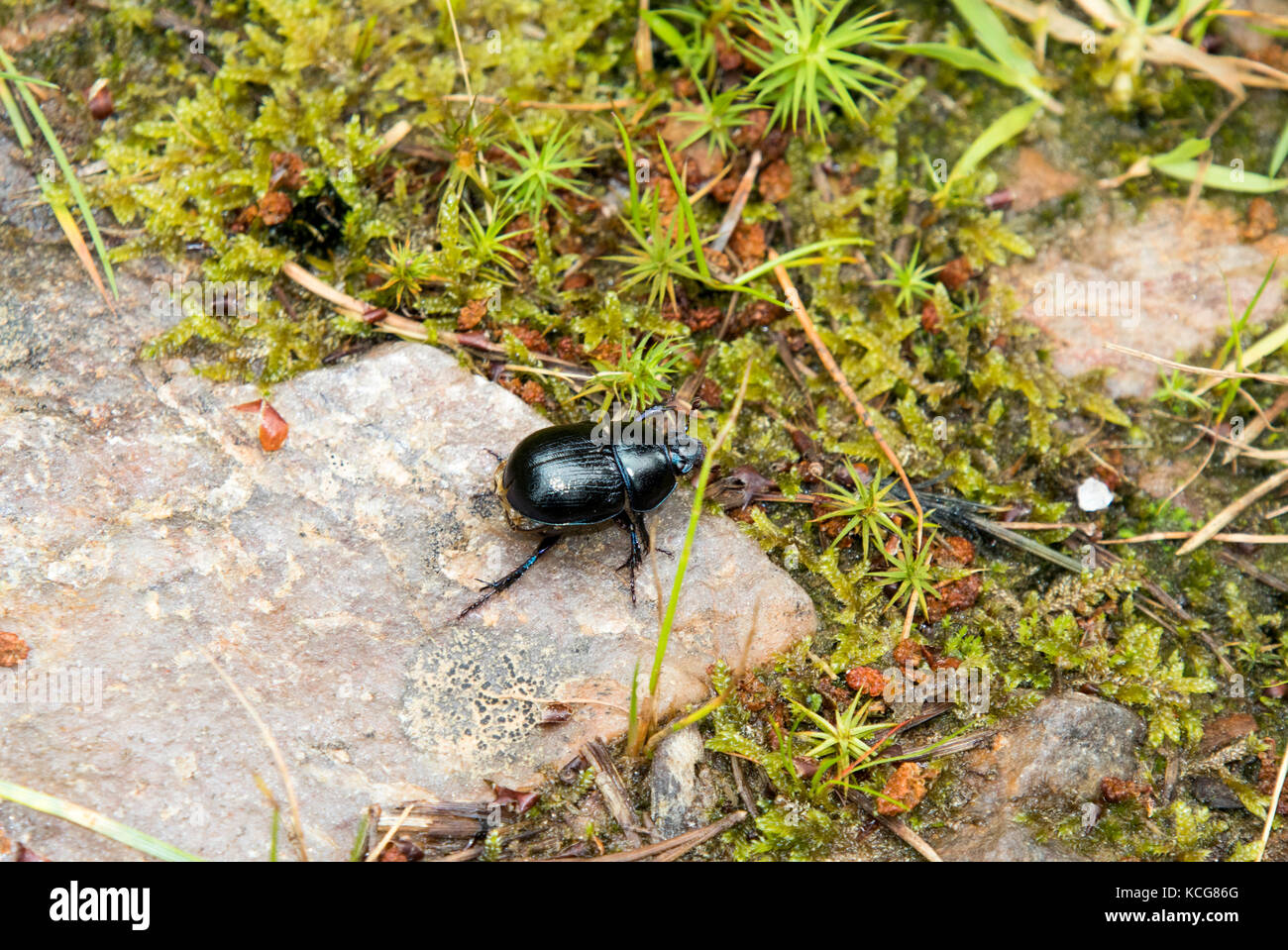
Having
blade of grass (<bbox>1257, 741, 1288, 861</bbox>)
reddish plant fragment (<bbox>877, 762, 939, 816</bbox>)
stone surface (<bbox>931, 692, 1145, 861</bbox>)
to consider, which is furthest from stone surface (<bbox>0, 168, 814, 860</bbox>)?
blade of grass (<bbox>1257, 741, 1288, 861</bbox>)

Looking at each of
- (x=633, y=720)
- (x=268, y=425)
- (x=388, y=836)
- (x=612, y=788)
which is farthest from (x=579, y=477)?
(x=388, y=836)

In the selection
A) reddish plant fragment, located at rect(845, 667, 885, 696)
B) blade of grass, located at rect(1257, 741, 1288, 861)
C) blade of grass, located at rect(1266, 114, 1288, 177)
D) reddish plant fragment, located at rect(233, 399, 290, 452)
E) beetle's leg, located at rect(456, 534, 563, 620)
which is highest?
blade of grass, located at rect(1266, 114, 1288, 177)

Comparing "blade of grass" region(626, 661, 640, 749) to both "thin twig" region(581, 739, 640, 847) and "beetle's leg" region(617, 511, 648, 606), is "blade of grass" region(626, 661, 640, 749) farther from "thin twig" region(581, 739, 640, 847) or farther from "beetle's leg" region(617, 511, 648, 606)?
"beetle's leg" region(617, 511, 648, 606)

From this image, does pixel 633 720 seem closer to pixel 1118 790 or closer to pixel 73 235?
pixel 1118 790

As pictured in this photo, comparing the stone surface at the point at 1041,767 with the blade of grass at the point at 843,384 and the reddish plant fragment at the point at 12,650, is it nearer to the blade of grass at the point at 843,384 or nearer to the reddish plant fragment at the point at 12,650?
the blade of grass at the point at 843,384

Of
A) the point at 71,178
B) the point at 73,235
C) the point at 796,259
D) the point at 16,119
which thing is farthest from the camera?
the point at 796,259

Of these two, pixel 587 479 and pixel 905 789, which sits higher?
pixel 587 479
